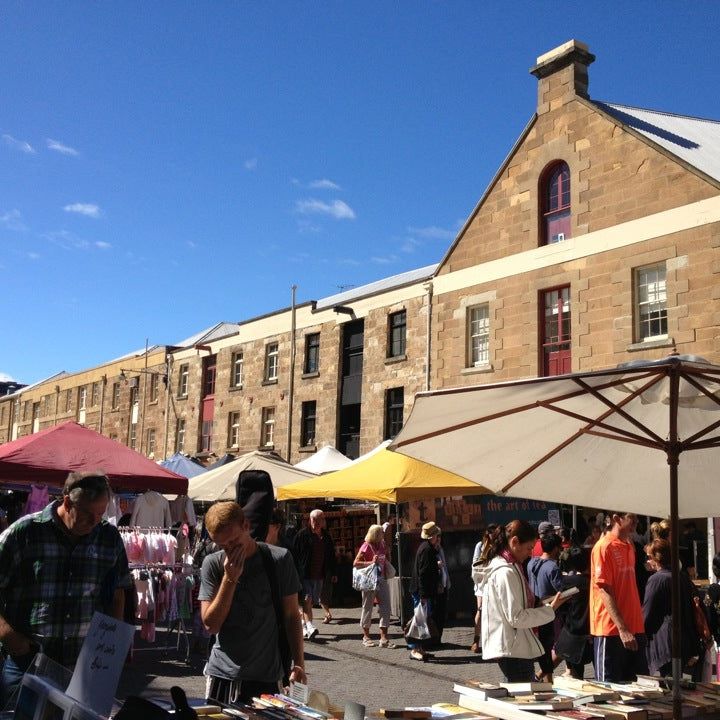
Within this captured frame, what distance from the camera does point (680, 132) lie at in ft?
77.7

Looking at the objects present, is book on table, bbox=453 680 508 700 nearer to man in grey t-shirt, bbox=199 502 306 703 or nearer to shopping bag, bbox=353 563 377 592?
man in grey t-shirt, bbox=199 502 306 703

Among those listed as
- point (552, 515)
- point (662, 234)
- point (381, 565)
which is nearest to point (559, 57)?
point (662, 234)

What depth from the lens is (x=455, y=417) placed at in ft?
15.8

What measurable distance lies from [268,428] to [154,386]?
454 inches

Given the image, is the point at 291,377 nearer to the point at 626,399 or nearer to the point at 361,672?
the point at 361,672

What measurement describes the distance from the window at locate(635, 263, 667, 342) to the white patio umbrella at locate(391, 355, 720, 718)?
14909 millimetres

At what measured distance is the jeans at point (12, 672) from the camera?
3.87 metres

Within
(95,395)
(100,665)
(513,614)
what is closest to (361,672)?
(513,614)

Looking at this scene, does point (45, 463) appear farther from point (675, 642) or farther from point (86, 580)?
point (675, 642)

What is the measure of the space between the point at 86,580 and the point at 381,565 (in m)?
9.33

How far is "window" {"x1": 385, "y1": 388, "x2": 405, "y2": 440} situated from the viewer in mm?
28277

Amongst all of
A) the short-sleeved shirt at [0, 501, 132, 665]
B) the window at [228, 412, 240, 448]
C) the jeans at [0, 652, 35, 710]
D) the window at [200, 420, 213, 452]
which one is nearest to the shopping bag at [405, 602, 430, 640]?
the short-sleeved shirt at [0, 501, 132, 665]

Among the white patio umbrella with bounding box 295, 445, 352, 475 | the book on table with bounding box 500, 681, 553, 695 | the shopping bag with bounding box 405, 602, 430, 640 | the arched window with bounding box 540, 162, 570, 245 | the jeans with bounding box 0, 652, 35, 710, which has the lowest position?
the shopping bag with bounding box 405, 602, 430, 640

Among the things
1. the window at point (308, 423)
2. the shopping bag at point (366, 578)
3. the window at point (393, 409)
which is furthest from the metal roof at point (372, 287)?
the shopping bag at point (366, 578)
